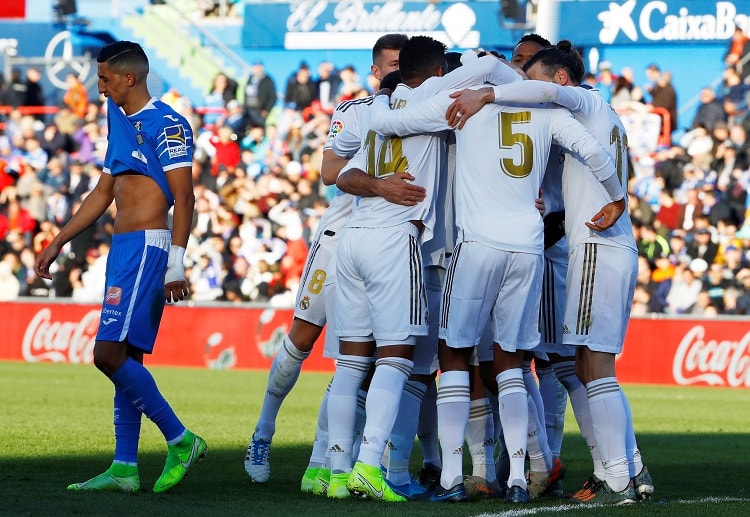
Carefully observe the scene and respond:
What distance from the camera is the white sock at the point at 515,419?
23.1ft

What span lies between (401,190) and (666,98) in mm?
17726

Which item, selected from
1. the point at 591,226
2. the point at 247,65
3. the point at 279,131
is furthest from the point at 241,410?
the point at 247,65

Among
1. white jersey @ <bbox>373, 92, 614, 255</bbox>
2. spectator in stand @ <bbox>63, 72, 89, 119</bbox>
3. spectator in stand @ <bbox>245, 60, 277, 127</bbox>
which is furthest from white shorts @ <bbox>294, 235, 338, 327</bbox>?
spectator in stand @ <bbox>63, 72, 89, 119</bbox>

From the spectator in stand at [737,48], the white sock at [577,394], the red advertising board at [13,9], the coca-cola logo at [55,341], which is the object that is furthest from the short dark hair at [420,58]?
the red advertising board at [13,9]

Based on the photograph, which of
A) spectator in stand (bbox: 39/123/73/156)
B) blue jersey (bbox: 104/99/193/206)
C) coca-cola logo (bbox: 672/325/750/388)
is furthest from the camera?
spectator in stand (bbox: 39/123/73/156)

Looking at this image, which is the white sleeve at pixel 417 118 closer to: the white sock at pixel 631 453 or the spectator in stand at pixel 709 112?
the white sock at pixel 631 453

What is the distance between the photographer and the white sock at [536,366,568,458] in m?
8.30

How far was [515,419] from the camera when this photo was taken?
708cm

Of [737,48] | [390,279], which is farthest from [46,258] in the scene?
[737,48]

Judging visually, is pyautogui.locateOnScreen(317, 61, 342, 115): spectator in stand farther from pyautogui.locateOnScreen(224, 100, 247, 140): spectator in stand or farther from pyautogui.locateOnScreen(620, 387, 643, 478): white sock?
pyautogui.locateOnScreen(620, 387, 643, 478): white sock

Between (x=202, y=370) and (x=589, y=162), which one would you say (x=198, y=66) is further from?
(x=589, y=162)

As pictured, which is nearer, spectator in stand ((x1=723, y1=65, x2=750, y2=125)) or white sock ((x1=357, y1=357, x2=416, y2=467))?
white sock ((x1=357, y1=357, x2=416, y2=467))

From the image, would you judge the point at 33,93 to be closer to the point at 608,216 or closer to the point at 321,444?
the point at 321,444

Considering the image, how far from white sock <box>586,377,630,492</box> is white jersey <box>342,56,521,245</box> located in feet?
4.15
